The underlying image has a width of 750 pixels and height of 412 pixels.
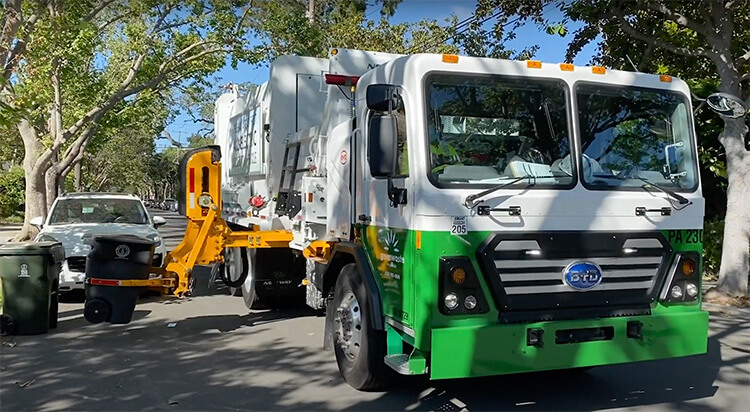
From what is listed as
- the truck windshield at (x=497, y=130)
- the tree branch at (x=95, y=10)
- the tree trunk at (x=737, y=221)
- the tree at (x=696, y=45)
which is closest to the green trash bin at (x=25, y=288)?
the truck windshield at (x=497, y=130)

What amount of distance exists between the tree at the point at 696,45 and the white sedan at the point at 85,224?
7364 mm

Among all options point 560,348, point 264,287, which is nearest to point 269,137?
point 264,287

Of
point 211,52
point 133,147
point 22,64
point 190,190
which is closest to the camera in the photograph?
point 190,190

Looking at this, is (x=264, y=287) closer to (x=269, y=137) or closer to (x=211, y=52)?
(x=269, y=137)

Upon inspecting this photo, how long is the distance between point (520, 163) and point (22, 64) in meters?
15.2

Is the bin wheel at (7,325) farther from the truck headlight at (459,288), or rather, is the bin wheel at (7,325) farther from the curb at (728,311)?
the curb at (728,311)

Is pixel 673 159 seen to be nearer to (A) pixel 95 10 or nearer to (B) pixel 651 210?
(B) pixel 651 210

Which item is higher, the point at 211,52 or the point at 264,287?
the point at 211,52

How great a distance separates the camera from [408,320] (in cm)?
463

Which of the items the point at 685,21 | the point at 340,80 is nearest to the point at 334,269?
the point at 340,80

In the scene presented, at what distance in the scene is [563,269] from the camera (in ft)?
15.2

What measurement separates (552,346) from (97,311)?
4.94 metres

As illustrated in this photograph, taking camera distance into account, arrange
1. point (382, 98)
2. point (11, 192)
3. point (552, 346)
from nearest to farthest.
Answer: point (552, 346) < point (382, 98) < point (11, 192)

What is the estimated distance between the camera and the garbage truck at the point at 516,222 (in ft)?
14.6
